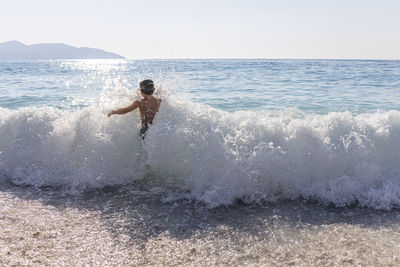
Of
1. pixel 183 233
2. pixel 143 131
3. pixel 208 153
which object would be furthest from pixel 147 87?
pixel 183 233

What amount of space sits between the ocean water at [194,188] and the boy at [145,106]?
0.55ft

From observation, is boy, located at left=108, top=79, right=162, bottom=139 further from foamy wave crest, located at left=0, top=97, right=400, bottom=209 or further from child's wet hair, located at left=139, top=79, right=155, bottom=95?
foamy wave crest, located at left=0, top=97, right=400, bottom=209

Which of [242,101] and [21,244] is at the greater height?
[242,101]

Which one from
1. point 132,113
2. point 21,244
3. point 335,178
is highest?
point 132,113

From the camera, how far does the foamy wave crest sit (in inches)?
183

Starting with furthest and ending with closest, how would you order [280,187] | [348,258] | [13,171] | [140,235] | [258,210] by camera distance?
[13,171], [280,187], [258,210], [140,235], [348,258]

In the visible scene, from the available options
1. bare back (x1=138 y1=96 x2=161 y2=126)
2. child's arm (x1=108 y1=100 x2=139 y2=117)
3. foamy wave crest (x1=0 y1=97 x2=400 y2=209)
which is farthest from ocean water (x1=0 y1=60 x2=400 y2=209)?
child's arm (x1=108 y1=100 x2=139 y2=117)

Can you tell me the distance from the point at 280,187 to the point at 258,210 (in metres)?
0.74

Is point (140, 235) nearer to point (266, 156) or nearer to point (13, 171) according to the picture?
point (266, 156)

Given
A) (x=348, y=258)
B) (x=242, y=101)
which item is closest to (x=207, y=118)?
(x=348, y=258)

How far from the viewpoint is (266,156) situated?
4.94 meters

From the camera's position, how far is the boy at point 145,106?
5485 millimetres

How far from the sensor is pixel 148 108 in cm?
566

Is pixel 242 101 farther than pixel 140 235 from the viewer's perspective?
Yes
